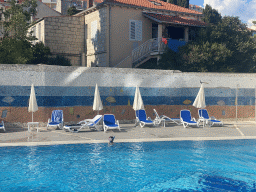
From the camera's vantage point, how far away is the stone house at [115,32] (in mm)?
24297

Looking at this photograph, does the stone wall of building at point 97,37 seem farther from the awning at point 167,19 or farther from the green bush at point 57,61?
the awning at point 167,19

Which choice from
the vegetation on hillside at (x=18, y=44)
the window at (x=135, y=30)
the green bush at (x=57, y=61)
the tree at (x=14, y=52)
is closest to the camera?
the tree at (x=14, y=52)

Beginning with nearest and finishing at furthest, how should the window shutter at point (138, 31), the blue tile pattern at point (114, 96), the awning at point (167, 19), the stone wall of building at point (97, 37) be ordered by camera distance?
1. the blue tile pattern at point (114, 96)
2. the stone wall of building at point (97, 37)
3. the awning at point (167, 19)
4. the window shutter at point (138, 31)

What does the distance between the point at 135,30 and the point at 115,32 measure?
6.45 feet

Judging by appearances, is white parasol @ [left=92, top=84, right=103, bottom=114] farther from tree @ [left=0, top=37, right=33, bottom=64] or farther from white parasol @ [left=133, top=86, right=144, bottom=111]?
tree @ [left=0, top=37, right=33, bottom=64]

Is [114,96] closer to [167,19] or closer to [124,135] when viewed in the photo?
[124,135]

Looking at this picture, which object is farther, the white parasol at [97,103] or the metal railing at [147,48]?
the metal railing at [147,48]

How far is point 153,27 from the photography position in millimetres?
A: 26469

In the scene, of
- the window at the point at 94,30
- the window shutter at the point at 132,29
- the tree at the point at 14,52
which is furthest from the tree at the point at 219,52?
the tree at the point at 14,52

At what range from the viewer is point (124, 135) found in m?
13.3

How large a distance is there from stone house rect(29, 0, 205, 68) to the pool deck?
33.0 feet

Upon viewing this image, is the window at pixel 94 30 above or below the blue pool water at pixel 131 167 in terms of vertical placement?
above

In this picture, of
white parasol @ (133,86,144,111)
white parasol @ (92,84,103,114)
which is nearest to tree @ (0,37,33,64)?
white parasol @ (92,84,103,114)

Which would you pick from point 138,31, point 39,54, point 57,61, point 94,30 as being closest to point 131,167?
point 39,54
